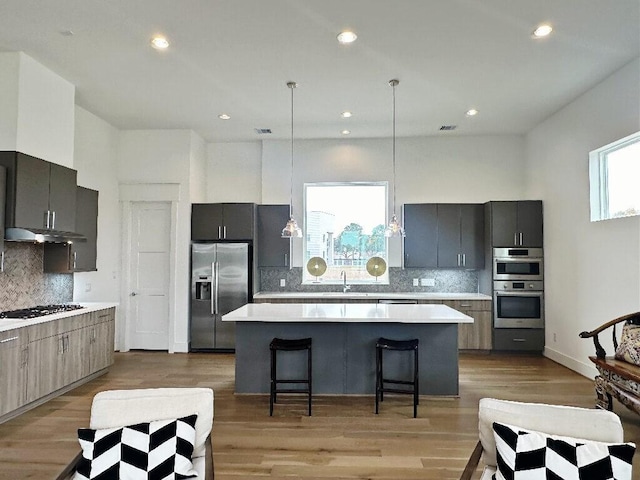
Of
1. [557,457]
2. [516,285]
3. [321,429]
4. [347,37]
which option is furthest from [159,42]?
[516,285]

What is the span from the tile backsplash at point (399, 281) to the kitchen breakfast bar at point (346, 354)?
248 centimetres

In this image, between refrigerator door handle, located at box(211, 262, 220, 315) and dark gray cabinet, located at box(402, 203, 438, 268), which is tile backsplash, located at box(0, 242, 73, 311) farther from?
dark gray cabinet, located at box(402, 203, 438, 268)

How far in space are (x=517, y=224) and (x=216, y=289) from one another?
4578mm

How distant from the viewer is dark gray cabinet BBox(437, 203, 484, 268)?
21.7 feet

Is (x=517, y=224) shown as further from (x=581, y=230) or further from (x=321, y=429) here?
(x=321, y=429)

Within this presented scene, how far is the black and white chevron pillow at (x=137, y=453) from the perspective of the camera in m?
1.83

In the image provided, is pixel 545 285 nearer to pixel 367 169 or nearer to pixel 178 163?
pixel 367 169

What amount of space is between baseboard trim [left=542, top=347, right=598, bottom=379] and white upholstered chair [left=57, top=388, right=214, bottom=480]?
458cm

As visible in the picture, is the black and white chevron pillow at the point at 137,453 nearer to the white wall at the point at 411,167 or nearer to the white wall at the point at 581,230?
the white wall at the point at 581,230

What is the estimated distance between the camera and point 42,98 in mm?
4359

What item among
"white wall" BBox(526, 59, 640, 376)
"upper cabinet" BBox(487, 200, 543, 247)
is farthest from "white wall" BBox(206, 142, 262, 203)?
"white wall" BBox(526, 59, 640, 376)

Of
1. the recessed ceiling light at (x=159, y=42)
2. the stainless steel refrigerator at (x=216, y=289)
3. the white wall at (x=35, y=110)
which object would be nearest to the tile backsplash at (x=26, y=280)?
the white wall at (x=35, y=110)

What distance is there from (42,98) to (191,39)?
6.04 feet

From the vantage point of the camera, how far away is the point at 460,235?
663cm
